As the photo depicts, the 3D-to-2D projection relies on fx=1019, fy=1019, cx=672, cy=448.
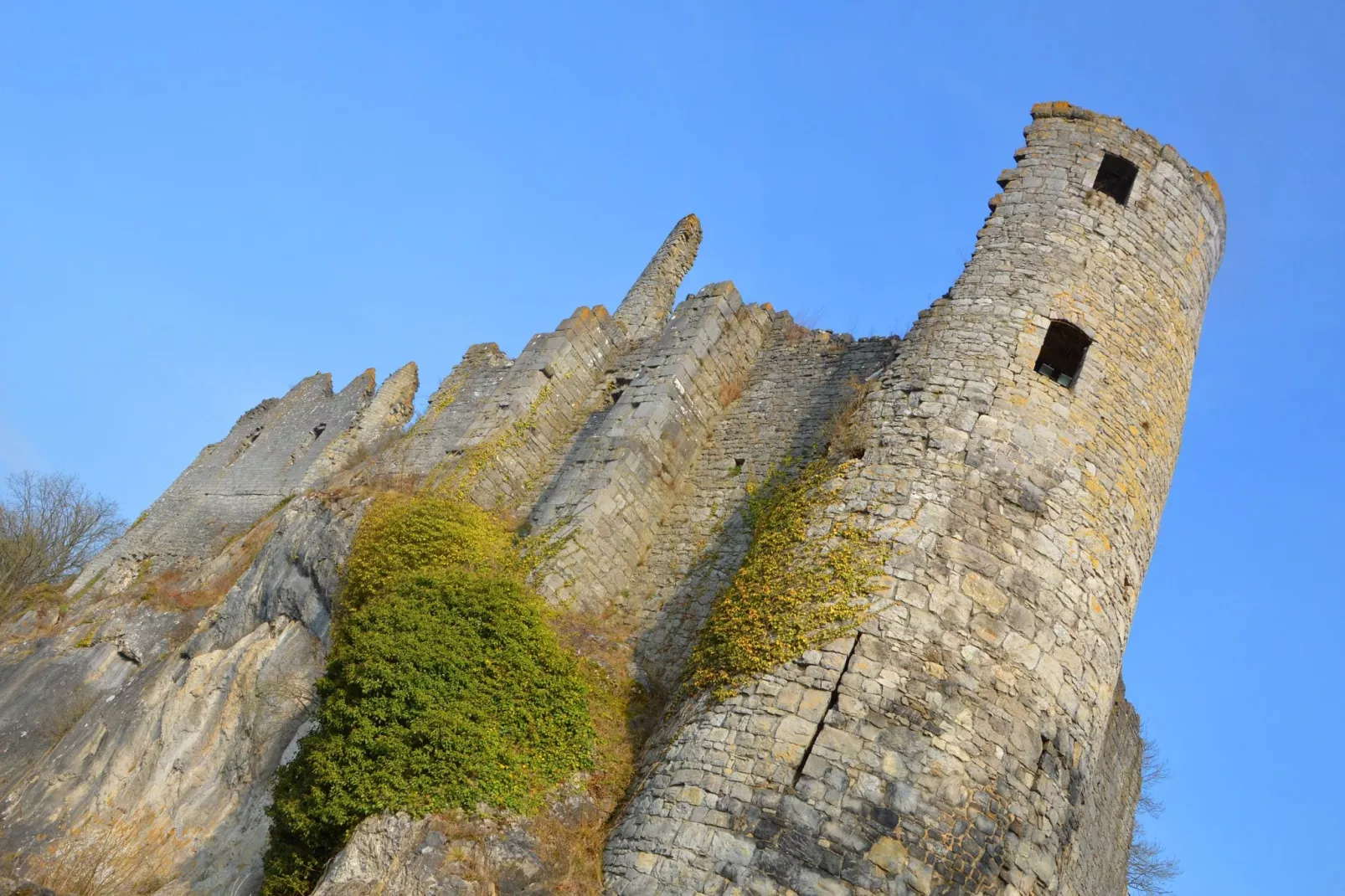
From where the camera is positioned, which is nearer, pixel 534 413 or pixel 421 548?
pixel 421 548

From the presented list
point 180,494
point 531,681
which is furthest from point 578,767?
point 180,494

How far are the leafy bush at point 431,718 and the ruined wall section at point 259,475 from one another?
38.1 ft

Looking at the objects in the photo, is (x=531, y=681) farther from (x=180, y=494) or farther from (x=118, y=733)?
(x=180, y=494)

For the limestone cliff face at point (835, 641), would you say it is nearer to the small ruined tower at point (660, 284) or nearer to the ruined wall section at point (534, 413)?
the ruined wall section at point (534, 413)

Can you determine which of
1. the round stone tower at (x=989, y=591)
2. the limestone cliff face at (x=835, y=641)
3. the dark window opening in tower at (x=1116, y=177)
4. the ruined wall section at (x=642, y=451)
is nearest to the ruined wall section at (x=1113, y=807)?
the limestone cliff face at (x=835, y=641)

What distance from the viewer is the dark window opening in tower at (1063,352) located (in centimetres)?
1084

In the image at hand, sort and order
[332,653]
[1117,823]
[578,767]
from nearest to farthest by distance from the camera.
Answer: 1. [578,767]
2. [332,653]
3. [1117,823]

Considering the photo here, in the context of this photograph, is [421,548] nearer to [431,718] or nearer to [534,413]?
[431,718]

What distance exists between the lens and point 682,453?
13.6 metres

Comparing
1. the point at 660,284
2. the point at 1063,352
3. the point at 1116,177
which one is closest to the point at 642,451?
the point at 1063,352

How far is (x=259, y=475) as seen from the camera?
2259 centimetres

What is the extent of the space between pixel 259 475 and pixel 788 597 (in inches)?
675

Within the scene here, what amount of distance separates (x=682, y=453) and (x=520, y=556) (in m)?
3.01

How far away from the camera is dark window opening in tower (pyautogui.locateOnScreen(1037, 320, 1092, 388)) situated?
10.8m
